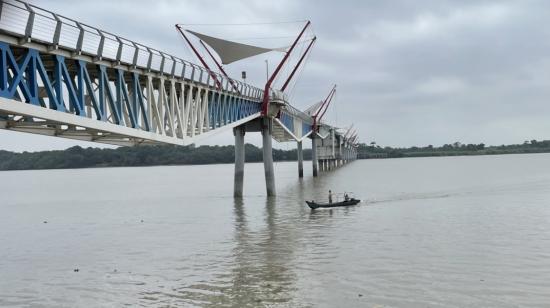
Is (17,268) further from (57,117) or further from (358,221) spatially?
(358,221)

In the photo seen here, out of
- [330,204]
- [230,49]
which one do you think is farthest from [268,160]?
[330,204]

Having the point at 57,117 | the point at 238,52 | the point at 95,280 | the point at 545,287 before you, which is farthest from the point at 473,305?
the point at 238,52

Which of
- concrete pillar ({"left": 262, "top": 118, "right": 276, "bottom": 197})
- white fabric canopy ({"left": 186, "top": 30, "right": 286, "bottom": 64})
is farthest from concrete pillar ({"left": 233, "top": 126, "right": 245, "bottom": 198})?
white fabric canopy ({"left": 186, "top": 30, "right": 286, "bottom": 64})

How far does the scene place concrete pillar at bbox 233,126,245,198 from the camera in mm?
69500

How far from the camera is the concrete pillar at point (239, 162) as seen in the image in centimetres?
6950

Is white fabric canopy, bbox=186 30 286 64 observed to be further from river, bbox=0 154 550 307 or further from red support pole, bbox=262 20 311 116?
river, bbox=0 154 550 307

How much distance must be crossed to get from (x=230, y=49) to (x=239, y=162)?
13845 mm

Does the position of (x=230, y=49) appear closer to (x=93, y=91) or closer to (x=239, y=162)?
(x=239, y=162)

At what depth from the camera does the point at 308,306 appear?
19.0 metres

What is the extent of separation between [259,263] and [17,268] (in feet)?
39.7

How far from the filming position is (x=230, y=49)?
65.1 metres

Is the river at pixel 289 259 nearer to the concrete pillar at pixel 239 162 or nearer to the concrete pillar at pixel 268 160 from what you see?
the concrete pillar at pixel 239 162

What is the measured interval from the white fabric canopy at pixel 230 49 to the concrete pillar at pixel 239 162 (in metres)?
8.55

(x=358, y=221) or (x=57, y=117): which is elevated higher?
(x=57, y=117)
